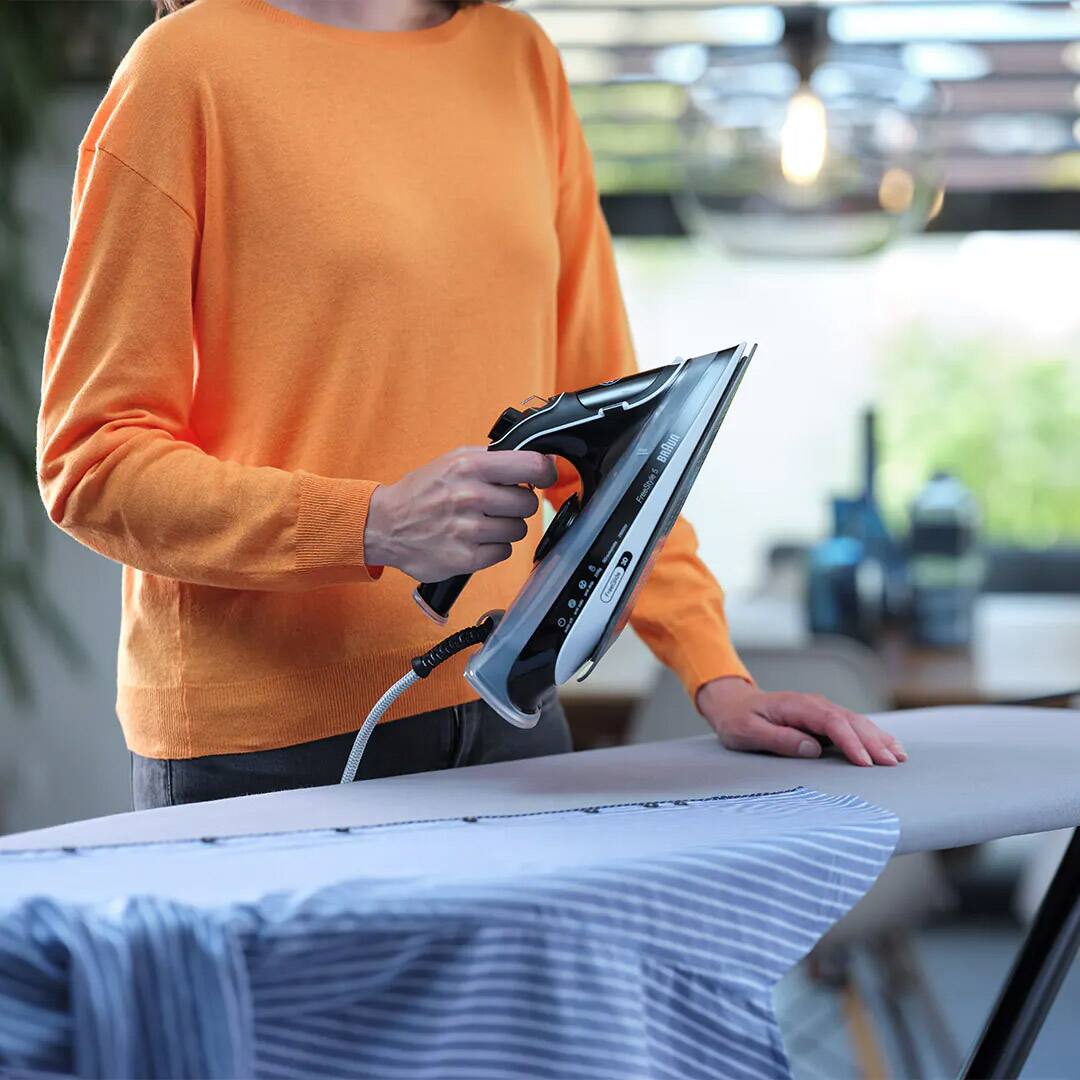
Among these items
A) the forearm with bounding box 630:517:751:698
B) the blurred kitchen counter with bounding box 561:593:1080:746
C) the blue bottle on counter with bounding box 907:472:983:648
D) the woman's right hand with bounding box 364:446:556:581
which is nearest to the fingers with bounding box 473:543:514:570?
the woman's right hand with bounding box 364:446:556:581

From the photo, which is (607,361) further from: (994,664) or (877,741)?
(994,664)

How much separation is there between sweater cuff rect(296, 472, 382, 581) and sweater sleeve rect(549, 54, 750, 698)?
25cm

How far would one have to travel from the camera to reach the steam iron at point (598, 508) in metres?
0.80

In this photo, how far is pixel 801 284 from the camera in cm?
433

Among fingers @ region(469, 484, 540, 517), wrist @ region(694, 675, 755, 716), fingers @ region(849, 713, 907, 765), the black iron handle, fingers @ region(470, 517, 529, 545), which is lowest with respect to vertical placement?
wrist @ region(694, 675, 755, 716)

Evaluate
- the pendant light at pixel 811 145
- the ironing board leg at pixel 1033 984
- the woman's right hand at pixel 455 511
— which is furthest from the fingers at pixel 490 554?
the pendant light at pixel 811 145

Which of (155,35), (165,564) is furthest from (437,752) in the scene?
(155,35)

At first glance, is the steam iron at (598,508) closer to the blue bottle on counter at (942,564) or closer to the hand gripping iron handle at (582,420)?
the hand gripping iron handle at (582,420)

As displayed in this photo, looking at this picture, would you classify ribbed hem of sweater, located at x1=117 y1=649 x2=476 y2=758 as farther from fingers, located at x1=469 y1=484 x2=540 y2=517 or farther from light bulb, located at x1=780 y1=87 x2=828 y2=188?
light bulb, located at x1=780 y1=87 x2=828 y2=188

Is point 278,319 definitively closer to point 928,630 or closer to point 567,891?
point 567,891

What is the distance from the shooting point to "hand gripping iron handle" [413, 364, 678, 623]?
79 cm

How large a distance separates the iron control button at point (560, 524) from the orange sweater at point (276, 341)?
0.38 ft

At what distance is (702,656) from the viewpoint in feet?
3.35

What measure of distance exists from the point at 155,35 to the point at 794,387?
368 cm
